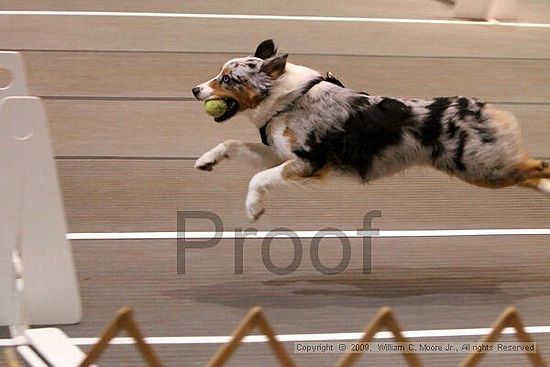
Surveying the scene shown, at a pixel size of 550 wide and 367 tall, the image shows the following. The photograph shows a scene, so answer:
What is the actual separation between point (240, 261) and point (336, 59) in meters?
3.34

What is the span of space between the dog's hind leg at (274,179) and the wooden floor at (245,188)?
0.36 m

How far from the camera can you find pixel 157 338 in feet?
11.4

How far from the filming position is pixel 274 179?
3799mm

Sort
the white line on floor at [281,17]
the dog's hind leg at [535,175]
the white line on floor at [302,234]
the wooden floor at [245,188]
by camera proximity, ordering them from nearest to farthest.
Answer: the wooden floor at [245,188] → the dog's hind leg at [535,175] → the white line on floor at [302,234] → the white line on floor at [281,17]

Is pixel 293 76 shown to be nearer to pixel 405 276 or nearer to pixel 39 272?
pixel 405 276

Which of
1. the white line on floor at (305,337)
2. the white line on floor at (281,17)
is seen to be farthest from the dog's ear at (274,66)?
the white line on floor at (281,17)

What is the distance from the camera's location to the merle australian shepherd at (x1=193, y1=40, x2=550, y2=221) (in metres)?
3.83

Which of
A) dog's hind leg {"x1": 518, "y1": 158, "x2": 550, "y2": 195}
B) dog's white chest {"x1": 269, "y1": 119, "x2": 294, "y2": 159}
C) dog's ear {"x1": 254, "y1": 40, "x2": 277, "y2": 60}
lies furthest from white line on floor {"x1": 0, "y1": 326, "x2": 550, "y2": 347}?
dog's ear {"x1": 254, "y1": 40, "x2": 277, "y2": 60}

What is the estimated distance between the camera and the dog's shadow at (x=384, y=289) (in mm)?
3855

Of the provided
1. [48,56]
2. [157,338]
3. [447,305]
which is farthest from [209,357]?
[48,56]

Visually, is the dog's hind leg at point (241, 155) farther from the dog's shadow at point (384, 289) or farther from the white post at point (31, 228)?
the white post at point (31, 228)

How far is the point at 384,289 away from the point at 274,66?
102cm

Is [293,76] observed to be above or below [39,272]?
above

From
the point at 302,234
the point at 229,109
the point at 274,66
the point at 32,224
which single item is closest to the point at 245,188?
the point at 302,234
